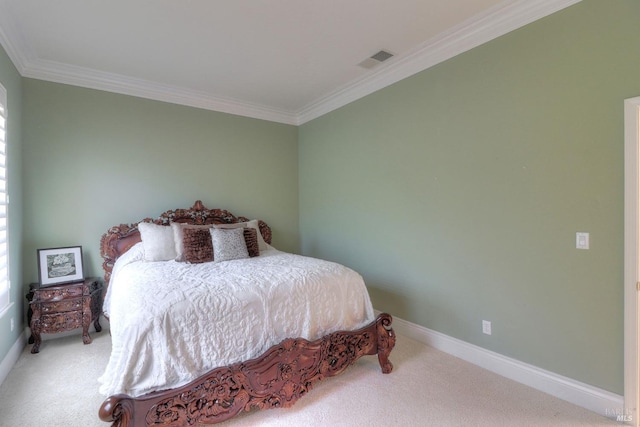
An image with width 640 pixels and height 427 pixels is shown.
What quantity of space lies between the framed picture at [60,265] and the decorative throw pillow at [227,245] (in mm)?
1443

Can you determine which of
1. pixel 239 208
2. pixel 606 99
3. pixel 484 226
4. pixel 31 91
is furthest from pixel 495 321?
pixel 31 91

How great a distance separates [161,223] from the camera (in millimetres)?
3875

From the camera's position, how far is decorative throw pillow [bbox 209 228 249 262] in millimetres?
3385

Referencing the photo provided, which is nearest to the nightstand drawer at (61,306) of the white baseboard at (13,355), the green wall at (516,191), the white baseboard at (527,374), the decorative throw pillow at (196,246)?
the white baseboard at (13,355)

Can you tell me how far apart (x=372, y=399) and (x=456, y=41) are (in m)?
3.04

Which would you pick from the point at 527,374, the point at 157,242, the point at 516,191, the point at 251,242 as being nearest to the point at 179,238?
the point at 157,242

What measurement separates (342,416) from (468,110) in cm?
264

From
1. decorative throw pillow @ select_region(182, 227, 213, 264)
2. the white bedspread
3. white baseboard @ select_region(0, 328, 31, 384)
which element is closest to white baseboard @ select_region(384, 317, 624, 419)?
the white bedspread

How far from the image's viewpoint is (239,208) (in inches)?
181

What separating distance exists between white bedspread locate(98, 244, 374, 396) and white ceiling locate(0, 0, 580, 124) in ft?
6.75

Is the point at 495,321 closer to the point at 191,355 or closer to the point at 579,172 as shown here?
the point at 579,172

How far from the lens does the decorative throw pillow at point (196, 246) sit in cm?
329

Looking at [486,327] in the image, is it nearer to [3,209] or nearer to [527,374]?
[527,374]

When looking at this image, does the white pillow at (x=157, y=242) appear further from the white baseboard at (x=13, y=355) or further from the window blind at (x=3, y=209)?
the white baseboard at (x=13, y=355)
